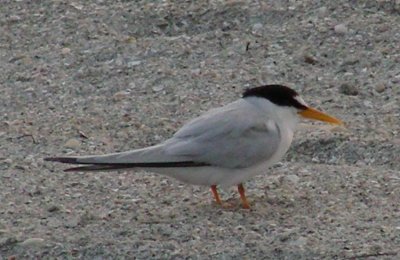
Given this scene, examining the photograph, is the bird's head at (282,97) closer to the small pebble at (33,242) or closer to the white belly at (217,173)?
the white belly at (217,173)

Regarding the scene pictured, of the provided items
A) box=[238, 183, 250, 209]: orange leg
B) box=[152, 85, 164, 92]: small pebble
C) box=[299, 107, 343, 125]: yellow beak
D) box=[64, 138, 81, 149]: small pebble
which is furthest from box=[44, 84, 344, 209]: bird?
box=[152, 85, 164, 92]: small pebble

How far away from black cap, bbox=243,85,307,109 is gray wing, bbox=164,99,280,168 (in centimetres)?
10

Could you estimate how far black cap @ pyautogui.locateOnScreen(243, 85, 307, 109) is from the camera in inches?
187

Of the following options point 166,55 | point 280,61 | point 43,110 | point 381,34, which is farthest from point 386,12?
point 43,110

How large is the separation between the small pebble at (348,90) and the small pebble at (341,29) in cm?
58

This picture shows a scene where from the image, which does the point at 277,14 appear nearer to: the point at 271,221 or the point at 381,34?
the point at 381,34

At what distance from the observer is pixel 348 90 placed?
5.75m

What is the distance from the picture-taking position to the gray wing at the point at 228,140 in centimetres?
458

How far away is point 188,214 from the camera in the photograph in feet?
15.1

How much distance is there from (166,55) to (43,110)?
775 millimetres

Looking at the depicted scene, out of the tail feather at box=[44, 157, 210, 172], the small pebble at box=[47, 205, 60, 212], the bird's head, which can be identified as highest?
the bird's head

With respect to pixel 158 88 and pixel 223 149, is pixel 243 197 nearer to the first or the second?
pixel 223 149

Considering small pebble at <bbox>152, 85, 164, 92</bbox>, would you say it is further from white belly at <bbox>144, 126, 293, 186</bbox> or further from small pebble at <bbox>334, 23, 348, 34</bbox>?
white belly at <bbox>144, 126, 293, 186</bbox>

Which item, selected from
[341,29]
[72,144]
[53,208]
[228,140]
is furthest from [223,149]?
[341,29]
